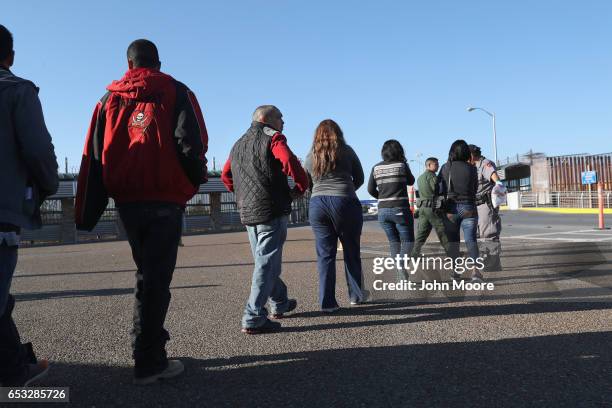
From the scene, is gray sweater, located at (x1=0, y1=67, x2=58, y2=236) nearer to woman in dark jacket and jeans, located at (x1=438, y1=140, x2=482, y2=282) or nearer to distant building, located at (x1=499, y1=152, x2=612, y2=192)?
woman in dark jacket and jeans, located at (x1=438, y1=140, x2=482, y2=282)

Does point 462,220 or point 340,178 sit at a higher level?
point 340,178

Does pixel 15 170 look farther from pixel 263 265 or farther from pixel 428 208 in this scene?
pixel 428 208

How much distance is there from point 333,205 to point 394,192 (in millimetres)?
1138

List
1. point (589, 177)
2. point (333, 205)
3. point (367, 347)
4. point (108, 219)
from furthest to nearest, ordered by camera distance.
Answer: point (589, 177) < point (108, 219) < point (333, 205) < point (367, 347)

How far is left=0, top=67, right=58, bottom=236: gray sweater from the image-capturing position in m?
2.32

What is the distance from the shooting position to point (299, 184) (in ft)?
12.6

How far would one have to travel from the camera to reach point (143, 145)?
108 inches

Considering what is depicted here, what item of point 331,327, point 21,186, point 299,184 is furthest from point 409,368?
point 21,186

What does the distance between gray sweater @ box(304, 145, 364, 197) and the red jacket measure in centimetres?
181

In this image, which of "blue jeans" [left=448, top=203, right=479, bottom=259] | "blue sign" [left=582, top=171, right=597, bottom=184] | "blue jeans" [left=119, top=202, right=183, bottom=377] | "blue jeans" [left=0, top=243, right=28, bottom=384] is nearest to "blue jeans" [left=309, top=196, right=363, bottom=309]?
"blue jeans" [left=448, top=203, right=479, bottom=259]

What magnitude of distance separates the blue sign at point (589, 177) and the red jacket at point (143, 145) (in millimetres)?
44300

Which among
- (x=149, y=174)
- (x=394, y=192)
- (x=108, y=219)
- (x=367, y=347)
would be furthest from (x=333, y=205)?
(x=108, y=219)

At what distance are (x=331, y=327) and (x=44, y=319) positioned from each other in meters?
2.66

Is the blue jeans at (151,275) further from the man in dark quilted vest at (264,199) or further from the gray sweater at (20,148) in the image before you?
the man in dark quilted vest at (264,199)
